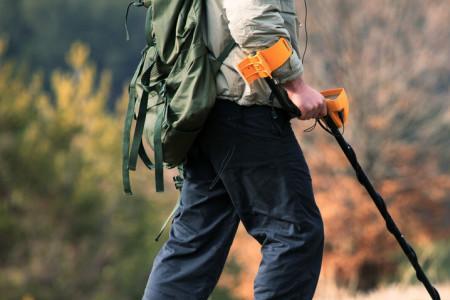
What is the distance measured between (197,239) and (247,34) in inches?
30.9

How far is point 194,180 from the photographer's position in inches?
138

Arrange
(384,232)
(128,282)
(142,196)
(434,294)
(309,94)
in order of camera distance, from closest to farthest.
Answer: (309,94) < (434,294) < (384,232) < (128,282) < (142,196)

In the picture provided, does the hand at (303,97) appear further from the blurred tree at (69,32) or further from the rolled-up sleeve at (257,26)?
the blurred tree at (69,32)

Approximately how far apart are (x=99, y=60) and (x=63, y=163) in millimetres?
40208

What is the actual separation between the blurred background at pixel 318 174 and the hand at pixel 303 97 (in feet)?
7.39

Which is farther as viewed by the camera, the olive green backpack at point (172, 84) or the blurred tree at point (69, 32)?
the blurred tree at point (69, 32)

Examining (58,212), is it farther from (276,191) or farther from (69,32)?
(69,32)

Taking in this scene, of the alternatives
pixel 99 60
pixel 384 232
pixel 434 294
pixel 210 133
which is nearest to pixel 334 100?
pixel 210 133

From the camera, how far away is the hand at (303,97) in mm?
3213

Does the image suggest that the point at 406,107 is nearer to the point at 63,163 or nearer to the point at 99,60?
the point at 63,163

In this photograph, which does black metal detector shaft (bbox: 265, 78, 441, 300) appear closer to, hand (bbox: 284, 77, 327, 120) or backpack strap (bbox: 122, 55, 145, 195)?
hand (bbox: 284, 77, 327, 120)

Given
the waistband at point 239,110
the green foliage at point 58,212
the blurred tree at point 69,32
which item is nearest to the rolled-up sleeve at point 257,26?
the waistband at point 239,110

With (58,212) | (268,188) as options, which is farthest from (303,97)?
(58,212)

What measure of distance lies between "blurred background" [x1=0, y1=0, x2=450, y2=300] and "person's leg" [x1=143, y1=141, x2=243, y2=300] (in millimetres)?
2022
